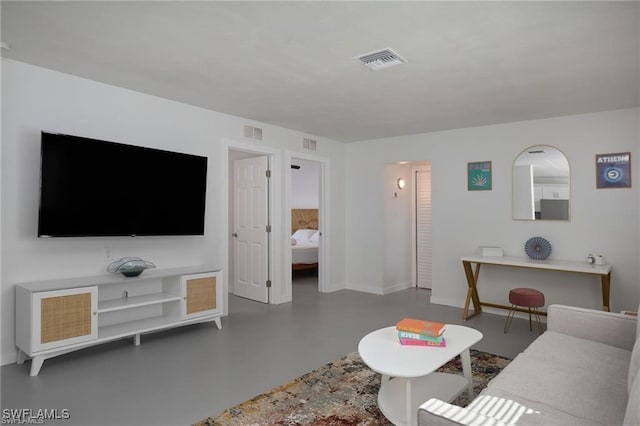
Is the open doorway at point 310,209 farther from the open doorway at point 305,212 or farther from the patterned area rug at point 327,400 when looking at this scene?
the patterned area rug at point 327,400

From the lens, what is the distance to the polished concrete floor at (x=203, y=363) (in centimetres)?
253

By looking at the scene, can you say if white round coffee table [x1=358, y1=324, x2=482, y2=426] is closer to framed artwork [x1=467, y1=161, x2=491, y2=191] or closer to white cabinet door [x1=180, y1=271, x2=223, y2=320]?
white cabinet door [x1=180, y1=271, x2=223, y2=320]

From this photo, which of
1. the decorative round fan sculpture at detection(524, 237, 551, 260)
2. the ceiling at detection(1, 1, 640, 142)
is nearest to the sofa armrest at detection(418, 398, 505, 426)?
the ceiling at detection(1, 1, 640, 142)

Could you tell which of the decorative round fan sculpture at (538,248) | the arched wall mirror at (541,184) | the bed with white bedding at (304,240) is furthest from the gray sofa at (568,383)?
the bed with white bedding at (304,240)

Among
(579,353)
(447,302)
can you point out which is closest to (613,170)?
(447,302)

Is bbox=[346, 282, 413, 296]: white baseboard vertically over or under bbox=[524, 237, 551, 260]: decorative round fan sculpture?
under

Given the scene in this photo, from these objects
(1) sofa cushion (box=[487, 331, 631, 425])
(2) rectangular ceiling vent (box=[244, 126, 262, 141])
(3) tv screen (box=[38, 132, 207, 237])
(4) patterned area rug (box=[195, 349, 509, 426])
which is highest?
(2) rectangular ceiling vent (box=[244, 126, 262, 141])

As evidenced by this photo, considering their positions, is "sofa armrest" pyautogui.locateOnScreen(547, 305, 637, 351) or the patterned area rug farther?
"sofa armrest" pyautogui.locateOnScreen(547, 305, 637, 351)

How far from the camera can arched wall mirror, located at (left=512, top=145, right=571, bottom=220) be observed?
15.2 feet

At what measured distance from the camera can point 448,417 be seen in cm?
137

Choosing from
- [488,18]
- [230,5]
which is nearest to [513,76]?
[488,18]

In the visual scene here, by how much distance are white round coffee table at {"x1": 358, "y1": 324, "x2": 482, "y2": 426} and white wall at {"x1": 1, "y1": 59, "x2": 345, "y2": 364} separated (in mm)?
2519

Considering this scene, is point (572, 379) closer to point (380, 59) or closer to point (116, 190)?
point (380, 59)

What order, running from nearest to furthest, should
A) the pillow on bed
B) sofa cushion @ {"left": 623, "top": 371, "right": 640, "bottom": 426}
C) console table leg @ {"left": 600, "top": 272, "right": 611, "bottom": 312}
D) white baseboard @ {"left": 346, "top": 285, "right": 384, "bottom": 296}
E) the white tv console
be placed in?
sofa cushion @ {"left": 623, "top": 371, "right": 640, "bottom": 426}
the white tv console
console table leg @ {"left": 600, "top": 272, "right": 611, "bottom": 312}
white baseboard @ {"left": 346, "top": 285, "right": 384, "bottom": 296}
the pillow on bed
